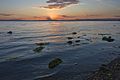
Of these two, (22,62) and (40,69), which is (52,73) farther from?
(22,62)

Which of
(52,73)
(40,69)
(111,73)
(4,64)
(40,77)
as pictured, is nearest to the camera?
(111,73)

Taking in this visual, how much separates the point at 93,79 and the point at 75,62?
7654mm

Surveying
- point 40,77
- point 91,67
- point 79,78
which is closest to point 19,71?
point 40,77

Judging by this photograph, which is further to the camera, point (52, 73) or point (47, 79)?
point (52, 73)

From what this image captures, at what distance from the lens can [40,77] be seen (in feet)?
52.4

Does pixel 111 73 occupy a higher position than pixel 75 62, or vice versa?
pixel 111 73

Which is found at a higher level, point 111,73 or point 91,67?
point 111,73

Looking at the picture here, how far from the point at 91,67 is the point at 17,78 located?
803 cm

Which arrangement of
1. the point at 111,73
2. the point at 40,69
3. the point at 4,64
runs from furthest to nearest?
the point at 4,64, the point at 40,69, the point at 111,73

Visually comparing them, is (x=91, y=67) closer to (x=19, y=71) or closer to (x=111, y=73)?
(x=111, y=73)

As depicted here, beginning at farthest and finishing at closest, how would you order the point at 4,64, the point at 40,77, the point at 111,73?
the point at 4,64
the point at 40,77
the point at 111,73

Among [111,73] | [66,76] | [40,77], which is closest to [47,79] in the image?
[40,77]

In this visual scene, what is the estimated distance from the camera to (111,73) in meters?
14.8

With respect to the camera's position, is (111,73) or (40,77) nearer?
(111,73)
